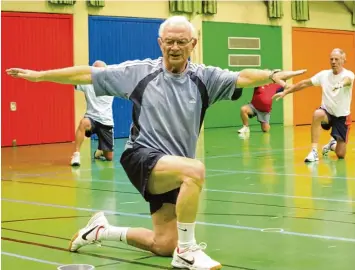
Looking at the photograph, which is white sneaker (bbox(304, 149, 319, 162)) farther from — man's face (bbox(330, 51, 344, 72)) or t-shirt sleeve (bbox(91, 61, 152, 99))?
t-shirt sleeve (bbox(91, 61, 152, 99))

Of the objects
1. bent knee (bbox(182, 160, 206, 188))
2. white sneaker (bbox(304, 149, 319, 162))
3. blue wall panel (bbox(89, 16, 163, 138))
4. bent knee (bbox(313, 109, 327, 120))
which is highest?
blue wall panel (bbox(89, 16, 163, 138))

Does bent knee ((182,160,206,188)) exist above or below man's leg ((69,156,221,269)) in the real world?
above

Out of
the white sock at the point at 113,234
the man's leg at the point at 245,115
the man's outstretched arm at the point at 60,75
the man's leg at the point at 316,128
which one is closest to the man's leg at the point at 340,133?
the man's leg at the point at 316,128

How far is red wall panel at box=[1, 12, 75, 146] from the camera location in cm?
1739

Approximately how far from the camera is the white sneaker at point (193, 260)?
489cm

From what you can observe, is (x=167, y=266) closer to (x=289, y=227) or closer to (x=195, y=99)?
(x=195, y=99)

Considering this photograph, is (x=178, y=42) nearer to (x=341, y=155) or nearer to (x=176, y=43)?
(x=176, y=43)

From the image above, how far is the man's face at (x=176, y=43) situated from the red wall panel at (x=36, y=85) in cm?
1235

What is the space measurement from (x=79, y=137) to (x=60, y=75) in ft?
24.0

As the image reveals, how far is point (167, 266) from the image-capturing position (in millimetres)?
5094

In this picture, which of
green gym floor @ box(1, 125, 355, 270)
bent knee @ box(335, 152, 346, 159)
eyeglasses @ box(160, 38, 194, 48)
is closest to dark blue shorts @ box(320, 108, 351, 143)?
bent knee @ box(335, 152, 346, 159)

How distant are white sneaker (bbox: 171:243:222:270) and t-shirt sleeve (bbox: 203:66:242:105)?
1137 millimetres

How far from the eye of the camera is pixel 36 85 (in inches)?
706

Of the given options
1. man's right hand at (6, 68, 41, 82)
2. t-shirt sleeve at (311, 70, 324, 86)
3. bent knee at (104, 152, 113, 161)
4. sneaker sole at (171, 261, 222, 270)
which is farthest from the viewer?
bent knee at (104, 152, 113, 161)
